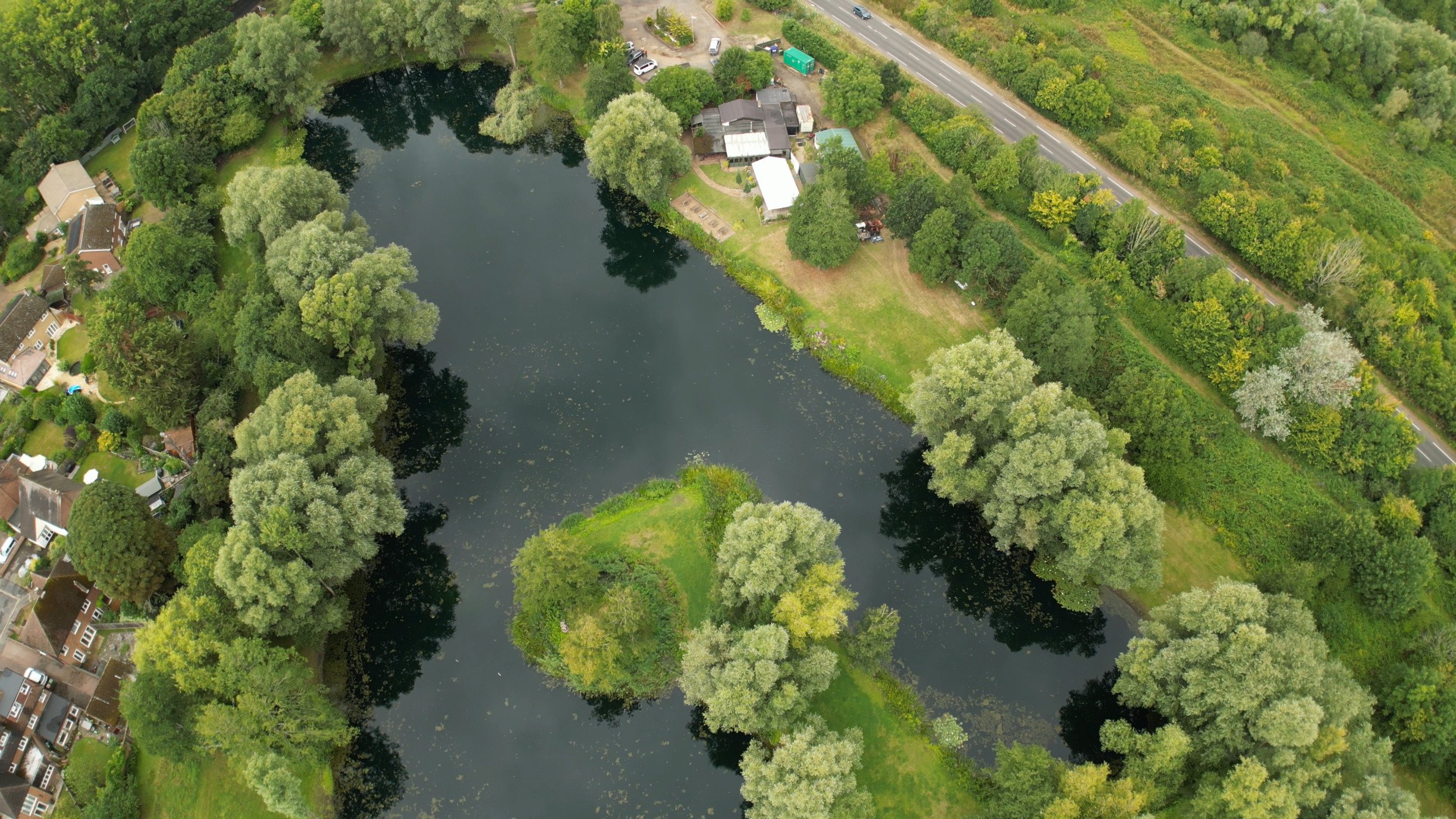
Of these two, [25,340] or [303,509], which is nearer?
[303,509]

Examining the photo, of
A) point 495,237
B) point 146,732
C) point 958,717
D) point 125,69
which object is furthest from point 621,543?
point 125,69

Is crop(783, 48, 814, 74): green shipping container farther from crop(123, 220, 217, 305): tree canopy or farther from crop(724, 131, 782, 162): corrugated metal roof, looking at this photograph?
crop(123, 220, 217, 305): tree canopy

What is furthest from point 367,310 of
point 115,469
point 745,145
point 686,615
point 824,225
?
point 745,145

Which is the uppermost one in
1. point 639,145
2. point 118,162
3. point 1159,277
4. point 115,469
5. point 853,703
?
point 1159,277

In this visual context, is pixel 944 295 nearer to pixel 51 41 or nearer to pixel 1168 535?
pixel 1168 535

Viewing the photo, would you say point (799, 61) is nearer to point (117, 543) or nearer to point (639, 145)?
point (639, 145)

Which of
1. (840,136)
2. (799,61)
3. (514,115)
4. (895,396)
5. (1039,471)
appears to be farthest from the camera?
(799,61)

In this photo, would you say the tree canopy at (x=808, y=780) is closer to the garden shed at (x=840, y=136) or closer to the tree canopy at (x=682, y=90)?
the garden shed at (x=840, y=136)
